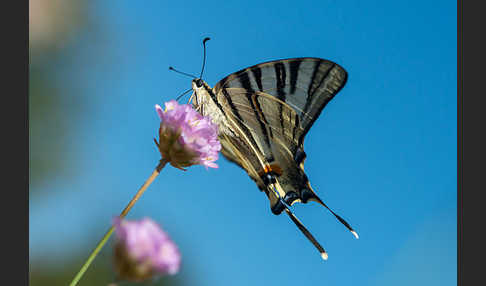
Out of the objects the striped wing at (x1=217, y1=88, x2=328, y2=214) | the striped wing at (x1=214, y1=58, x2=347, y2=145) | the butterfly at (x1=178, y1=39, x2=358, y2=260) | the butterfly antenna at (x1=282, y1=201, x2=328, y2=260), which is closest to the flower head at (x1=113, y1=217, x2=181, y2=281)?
the butterfly antenna at (x1=282, y1=201, x2=328, y2=260)

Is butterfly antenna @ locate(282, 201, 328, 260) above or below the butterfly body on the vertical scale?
below

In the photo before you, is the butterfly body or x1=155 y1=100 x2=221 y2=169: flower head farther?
the butterfly body

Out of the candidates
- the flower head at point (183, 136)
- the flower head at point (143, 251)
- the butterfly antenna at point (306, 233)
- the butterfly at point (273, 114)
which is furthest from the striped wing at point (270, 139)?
the flower head at point (143, 251)

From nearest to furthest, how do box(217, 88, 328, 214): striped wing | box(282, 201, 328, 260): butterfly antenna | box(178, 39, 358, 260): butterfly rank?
box(282, 201, 328, 260): butterfly antenna → box(178, 39, 358, 260): butterfly → box(217, 88, 328, 214): striped wing

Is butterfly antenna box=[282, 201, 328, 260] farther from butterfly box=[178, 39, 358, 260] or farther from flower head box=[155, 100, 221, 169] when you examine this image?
flower head box=[155, 100, 221, 169]

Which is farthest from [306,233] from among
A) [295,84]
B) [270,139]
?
[295,84]

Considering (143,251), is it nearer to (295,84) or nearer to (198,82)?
(198,82)

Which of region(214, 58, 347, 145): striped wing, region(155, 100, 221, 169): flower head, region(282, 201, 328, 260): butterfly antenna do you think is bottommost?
region(282, 201, 328, 260): butterfly antenna

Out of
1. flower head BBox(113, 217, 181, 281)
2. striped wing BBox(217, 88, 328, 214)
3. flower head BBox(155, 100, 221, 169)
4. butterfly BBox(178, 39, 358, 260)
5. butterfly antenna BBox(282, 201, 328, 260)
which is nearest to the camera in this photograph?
flower head BBox(113, 217, 181, 281)
